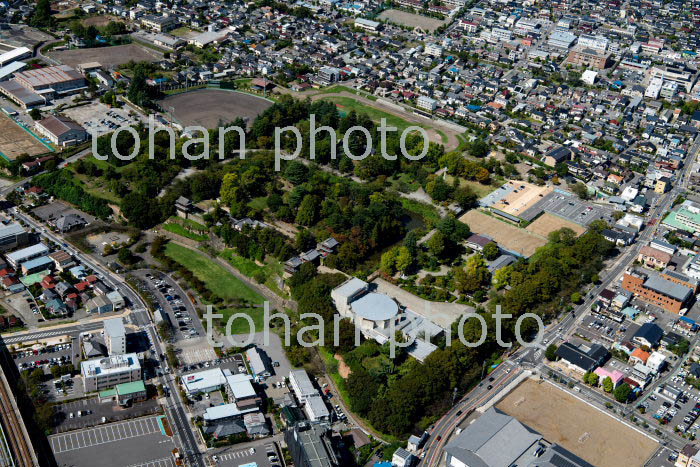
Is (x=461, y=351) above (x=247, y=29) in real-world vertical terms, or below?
below

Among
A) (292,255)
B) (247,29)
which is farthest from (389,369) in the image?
(247,29)

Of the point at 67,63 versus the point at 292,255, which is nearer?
the point at 292,255

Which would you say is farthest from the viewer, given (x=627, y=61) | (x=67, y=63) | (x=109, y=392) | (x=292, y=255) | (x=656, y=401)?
(x=627, y=61)

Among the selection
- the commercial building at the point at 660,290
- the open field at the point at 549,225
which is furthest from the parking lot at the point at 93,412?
the commercial building at the point at 660,290

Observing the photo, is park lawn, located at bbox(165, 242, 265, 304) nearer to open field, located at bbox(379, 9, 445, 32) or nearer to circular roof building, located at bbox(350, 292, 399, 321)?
circular roof building, located at bbox(350, 292, 399, 321)

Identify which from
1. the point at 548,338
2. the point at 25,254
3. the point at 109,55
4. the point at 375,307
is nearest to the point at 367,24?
the point at 109,55

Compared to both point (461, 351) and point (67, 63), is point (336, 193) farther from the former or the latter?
point (67, 63)

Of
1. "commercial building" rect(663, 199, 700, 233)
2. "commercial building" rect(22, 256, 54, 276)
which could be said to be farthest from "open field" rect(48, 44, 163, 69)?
"commercial building" rect(663, 199, 700, 233)
